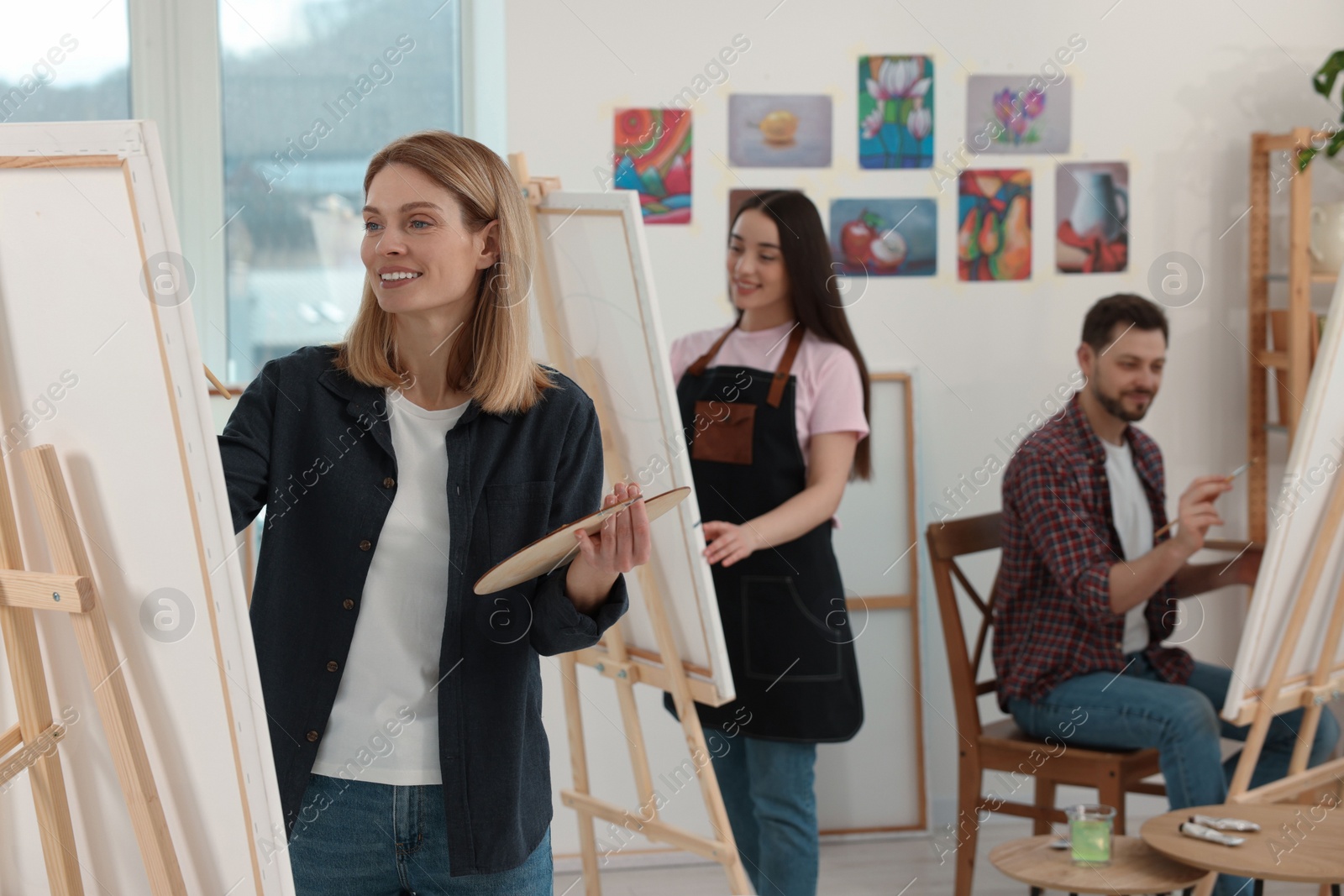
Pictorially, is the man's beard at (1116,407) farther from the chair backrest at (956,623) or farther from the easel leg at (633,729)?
the easel leg at (633,729)

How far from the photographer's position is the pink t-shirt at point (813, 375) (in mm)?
2441

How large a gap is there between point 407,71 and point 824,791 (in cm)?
226

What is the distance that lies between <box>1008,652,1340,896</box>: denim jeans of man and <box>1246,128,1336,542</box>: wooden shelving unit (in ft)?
3.22

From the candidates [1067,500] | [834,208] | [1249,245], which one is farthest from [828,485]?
[1249,245]

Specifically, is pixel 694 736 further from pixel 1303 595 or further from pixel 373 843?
pixel 1303 595

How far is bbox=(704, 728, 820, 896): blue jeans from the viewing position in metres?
2.32

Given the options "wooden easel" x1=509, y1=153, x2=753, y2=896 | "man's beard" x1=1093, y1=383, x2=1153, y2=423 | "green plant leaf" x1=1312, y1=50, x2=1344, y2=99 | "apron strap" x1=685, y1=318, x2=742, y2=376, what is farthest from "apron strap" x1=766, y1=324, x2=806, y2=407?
"green plant leaf" x1=1312, y1=50, x2=1344, y2=99

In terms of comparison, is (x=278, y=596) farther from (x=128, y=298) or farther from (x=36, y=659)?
(x=128, y=298)

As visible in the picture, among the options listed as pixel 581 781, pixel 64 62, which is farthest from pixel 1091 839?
pixel 64 62

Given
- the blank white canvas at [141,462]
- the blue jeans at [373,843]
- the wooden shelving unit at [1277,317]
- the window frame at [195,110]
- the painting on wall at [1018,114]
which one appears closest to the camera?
the blank white canvas at [141,462]

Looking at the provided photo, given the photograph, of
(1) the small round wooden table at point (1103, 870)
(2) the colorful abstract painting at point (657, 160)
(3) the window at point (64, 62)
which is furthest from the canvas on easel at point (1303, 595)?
(3) the window at point (64, 62)

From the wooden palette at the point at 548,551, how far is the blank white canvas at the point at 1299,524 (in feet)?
4.15

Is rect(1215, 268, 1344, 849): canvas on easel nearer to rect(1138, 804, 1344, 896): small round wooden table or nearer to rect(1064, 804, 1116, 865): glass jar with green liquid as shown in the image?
rect(1138, 804, 1344, 896): small round wooden table

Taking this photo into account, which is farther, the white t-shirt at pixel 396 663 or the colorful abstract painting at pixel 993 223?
the colorful abstract painting at pixel 993 223
